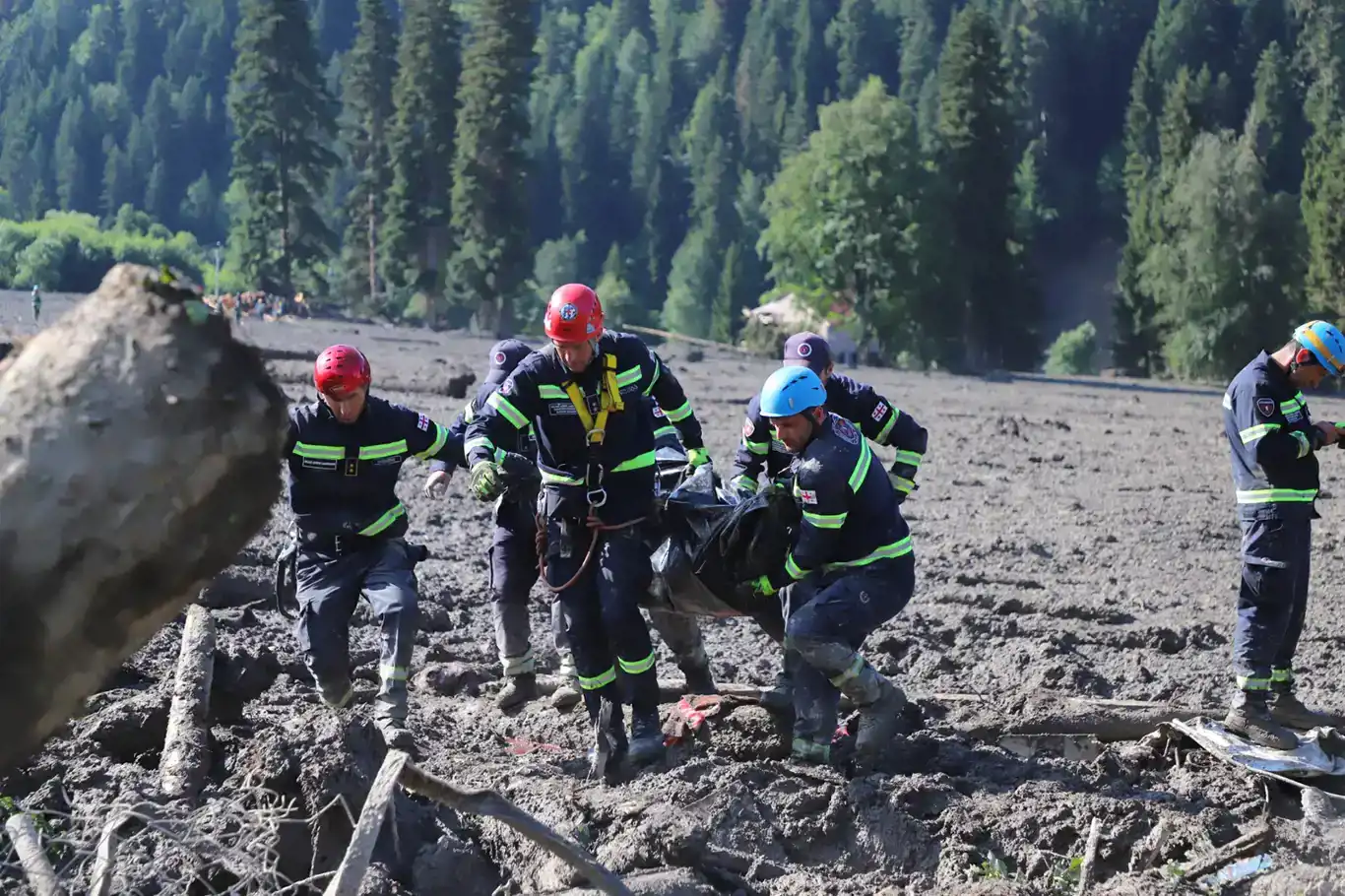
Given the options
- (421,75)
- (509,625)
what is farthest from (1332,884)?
(421,75)

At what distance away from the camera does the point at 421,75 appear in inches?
2418

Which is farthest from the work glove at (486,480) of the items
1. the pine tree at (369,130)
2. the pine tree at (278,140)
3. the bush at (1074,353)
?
the bush at (1074,353)

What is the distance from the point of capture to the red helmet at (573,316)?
7.03m

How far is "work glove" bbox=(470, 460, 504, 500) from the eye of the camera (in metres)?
7.08

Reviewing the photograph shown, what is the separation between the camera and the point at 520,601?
8.40 metres

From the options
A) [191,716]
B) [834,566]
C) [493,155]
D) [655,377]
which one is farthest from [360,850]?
[493,155]

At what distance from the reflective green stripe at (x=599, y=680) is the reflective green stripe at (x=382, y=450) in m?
1.39

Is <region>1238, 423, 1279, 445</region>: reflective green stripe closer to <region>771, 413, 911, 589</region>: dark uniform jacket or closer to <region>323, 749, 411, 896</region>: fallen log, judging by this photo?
<region>771, 413, 911, 589</region>: dark uniform jacket

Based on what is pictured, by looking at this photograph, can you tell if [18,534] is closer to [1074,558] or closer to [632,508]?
[632,508]

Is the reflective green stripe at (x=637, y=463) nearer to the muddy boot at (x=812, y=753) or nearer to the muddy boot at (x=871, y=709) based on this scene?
the muddy boot at (x=871, y=709)

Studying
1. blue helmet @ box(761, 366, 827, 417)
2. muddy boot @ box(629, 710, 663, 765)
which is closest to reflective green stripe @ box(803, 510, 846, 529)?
blue helmet @ box(761, 366, 827, 417)

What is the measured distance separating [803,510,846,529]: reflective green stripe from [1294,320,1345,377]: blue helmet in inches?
96.0

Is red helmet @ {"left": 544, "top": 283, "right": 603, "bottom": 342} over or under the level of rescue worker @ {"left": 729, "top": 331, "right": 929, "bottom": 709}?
over

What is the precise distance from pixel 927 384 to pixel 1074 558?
89.6ft
